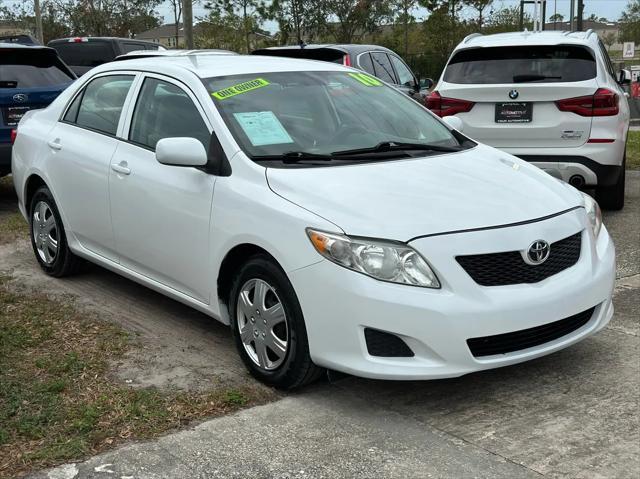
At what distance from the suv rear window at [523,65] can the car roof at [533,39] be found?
5 centimetres

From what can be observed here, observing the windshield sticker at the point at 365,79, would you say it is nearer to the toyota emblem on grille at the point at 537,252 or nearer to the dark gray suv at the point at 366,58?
the toyota emblem on grille at the point at 537,252

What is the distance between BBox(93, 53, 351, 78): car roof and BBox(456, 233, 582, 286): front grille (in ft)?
6.45

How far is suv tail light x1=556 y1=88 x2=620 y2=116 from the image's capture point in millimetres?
7027

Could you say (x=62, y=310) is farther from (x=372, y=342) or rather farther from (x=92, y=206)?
(x=372, y=342)

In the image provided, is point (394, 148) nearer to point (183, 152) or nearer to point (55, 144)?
point (183, 152)

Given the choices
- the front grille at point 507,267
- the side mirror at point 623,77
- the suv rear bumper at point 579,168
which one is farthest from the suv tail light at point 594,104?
the front grille at point 507,267

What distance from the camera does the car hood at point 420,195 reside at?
362 cm

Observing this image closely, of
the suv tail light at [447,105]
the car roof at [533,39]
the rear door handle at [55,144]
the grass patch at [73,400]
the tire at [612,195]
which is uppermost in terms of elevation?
the car roof at [533,39]

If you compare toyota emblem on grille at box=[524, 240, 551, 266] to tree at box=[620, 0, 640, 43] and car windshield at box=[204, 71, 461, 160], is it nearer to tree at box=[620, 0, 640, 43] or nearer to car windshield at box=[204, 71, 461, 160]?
car windshield at box=[204, 71, 461, 160]

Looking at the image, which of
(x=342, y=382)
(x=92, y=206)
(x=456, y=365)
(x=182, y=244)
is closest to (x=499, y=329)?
(x=456, y=365)

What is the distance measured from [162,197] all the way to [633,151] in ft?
31.9

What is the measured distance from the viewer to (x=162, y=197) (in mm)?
4523

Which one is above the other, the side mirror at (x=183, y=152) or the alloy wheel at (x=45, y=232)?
the side mirror at (x=183, y=152)

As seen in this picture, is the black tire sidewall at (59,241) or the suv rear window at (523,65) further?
the suv rear window at (523,65)
